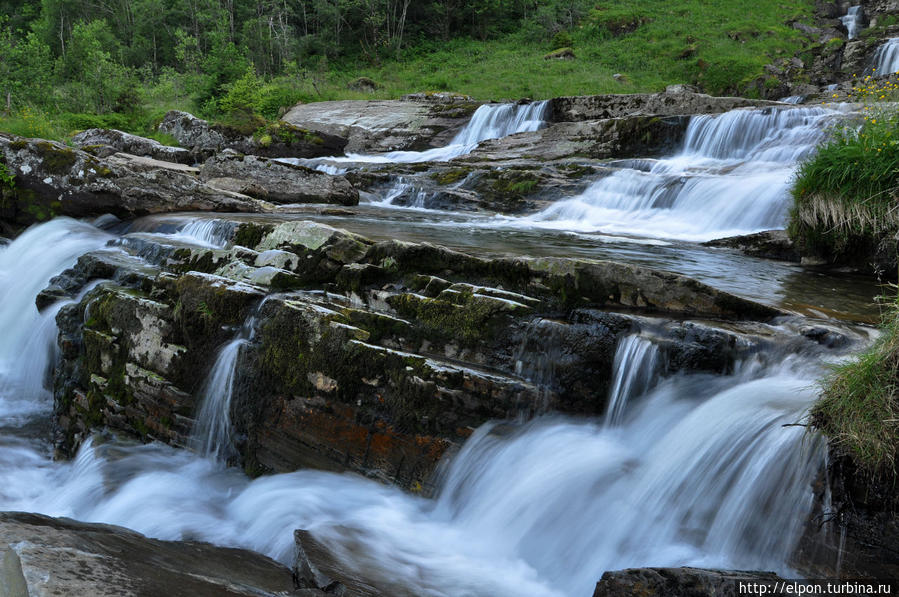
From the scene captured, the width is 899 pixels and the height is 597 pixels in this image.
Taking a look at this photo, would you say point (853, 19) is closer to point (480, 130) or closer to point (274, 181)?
point (480, 130)

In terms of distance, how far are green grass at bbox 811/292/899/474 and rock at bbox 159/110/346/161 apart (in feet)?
61.7

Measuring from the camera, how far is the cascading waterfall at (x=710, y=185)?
10609 mm

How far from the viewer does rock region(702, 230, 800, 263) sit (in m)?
8.48

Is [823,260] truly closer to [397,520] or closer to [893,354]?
[893,354]

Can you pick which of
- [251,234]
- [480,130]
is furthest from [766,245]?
[480,130]

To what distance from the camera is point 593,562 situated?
391 centimetres

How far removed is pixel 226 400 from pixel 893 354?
4.99 meters

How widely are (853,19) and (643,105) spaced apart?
23443 mm

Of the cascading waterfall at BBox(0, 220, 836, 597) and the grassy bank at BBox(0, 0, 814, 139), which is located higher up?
the grassy bank at BBox(0, 0, 814, 139)

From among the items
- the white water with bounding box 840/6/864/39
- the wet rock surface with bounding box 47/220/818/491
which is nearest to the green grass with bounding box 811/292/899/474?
the wet rock surface with bounding box 47/220/818/491

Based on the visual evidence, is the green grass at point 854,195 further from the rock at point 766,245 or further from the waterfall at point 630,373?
the waterfall at point 630,373

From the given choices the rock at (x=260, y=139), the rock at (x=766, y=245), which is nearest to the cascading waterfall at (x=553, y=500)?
the rock at (x=766, y=245)

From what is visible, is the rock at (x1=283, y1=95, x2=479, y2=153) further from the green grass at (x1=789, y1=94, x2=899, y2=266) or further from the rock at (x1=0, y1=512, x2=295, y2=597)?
the rock at (x1=0, y1=512, x2=295, y2=597)

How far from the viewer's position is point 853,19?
33594 mm
